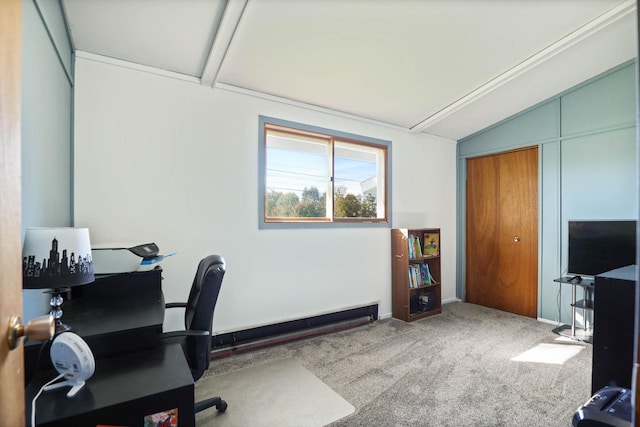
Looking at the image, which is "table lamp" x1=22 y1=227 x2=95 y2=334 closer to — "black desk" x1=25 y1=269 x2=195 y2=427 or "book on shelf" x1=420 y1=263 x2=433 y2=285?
"black desk" x1=25 y1=269 x2=195 y2=427

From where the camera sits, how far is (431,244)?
3898 millimetres

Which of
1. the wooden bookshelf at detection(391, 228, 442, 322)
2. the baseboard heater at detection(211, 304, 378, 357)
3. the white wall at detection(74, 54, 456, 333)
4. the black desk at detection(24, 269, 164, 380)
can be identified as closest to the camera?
the black desk at detection(24, 269, 164, 380)

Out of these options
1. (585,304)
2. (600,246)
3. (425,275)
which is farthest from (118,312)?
(600,246)

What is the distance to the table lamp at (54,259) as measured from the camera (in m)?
1.08

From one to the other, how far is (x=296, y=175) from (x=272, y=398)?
203cm

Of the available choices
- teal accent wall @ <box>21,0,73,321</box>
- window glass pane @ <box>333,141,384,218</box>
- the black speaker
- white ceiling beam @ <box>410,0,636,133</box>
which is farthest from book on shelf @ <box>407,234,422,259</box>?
teal accent wall @ <box>21,0,73,321</box>

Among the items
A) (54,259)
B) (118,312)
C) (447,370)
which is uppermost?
(54,259)

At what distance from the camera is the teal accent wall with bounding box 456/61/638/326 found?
2986mm

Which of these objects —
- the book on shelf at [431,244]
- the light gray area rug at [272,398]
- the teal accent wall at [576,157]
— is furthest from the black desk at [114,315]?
the teal accent wall at [576,157]

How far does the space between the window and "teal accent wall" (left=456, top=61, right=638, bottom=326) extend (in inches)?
74.8

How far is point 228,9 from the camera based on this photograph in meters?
1.86

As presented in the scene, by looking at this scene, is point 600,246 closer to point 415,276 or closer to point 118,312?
point 415,276

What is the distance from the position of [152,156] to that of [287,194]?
1.27 metres

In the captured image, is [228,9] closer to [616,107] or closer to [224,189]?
[224,189]
